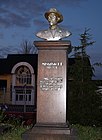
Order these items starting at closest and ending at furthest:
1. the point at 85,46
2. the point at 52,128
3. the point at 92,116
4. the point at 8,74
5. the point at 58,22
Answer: the point at 52,128, the point at 58,22, the point at 92,116, the point at 85,46, the point at 8,74

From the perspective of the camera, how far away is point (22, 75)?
133 feet

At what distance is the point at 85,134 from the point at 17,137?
220 cm

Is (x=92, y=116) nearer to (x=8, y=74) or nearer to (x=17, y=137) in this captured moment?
(x=17, y=137)

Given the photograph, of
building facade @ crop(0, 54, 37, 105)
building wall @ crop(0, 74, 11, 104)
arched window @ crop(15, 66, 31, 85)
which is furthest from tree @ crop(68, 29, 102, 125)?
arched window @ crop(15, 66, 31, 85)

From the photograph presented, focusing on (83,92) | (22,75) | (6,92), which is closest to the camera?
(83,92)

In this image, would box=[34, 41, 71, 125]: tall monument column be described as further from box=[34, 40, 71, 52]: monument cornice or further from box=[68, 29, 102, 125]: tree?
box=[68, 29, 102, 125]: tree

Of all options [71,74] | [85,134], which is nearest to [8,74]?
[71,74]

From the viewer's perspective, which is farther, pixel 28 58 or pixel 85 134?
pixel 28 58

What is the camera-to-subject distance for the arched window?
1561 inches

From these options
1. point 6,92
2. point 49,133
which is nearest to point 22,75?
point 6,92

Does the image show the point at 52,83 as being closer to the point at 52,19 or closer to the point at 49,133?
the point at 49,133

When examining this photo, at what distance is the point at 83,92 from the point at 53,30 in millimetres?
8180

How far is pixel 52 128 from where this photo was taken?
9.55 meters

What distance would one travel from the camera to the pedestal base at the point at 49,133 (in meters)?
9.24
